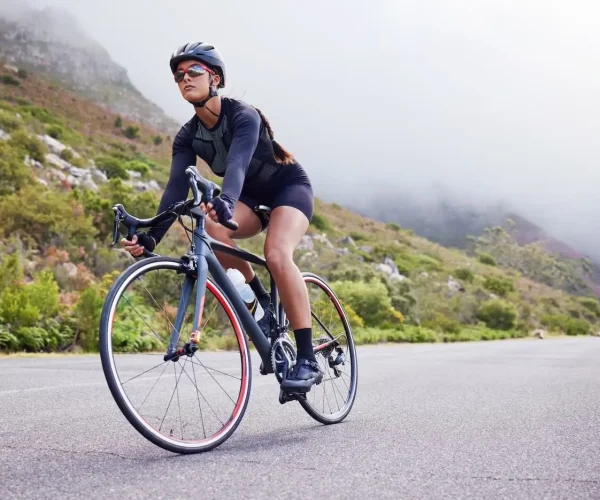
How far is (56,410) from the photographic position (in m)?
4.75

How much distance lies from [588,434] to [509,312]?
1551 inches

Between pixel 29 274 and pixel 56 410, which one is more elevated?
pixel 29 274

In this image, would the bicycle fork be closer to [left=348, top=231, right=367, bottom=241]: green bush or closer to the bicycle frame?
the bicycle frame

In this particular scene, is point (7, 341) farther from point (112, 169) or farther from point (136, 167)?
point (136, 167)

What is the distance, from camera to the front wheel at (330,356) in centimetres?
483

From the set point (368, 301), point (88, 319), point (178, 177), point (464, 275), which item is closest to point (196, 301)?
point (178, 177)

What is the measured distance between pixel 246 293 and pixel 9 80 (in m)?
62.4

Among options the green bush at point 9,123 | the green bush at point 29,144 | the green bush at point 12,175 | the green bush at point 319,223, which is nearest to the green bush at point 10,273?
the green bush at point 12,175

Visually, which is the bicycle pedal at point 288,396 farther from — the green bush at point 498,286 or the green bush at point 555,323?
the green bush at point 498,286

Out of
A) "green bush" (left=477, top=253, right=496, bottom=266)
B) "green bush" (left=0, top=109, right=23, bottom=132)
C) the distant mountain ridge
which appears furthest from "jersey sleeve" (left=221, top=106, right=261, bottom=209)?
"green bush" (left=477, top=253, right=496, bottom=266)

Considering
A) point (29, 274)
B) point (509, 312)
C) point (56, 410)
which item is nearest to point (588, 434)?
point (56, 410)

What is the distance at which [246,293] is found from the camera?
4.34 meters

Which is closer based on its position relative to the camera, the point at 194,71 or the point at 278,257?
the point at 194,71

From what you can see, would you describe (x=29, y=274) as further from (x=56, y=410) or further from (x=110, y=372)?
(x=110, y=372)
